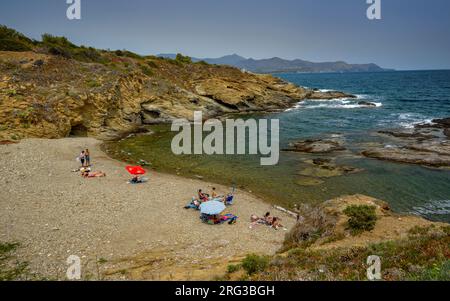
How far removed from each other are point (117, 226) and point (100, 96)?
111 ft

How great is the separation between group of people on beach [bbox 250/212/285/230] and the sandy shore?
0.49m

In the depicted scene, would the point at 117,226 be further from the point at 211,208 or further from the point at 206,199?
the point at 206,199

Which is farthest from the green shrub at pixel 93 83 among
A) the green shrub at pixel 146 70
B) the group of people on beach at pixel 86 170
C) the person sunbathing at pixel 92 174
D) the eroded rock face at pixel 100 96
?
the person sunbathing at pixel 92 174

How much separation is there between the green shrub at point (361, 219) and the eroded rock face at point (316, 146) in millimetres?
24621

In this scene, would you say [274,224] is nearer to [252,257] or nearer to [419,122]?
[252,257]

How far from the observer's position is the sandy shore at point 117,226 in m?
13.3

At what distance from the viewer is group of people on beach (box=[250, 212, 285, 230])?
1965cm

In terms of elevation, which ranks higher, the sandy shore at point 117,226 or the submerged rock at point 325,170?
the submerged rock at point 325,170

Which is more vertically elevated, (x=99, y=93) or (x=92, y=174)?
(x=99, y=93)

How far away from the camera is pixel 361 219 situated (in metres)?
13.3

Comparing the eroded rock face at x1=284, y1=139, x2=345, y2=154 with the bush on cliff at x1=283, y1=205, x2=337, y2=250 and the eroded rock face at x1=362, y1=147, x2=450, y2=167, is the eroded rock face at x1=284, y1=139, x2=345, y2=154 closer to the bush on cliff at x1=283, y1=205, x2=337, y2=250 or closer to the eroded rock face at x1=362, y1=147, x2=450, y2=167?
the eroded rock face at x1=362, y1=147, x2=450, y2=167

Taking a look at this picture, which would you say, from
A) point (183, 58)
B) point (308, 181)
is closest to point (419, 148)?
point (308, 181)

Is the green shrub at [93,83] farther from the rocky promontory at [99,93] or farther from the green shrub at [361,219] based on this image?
the green shrub at [361,219]
